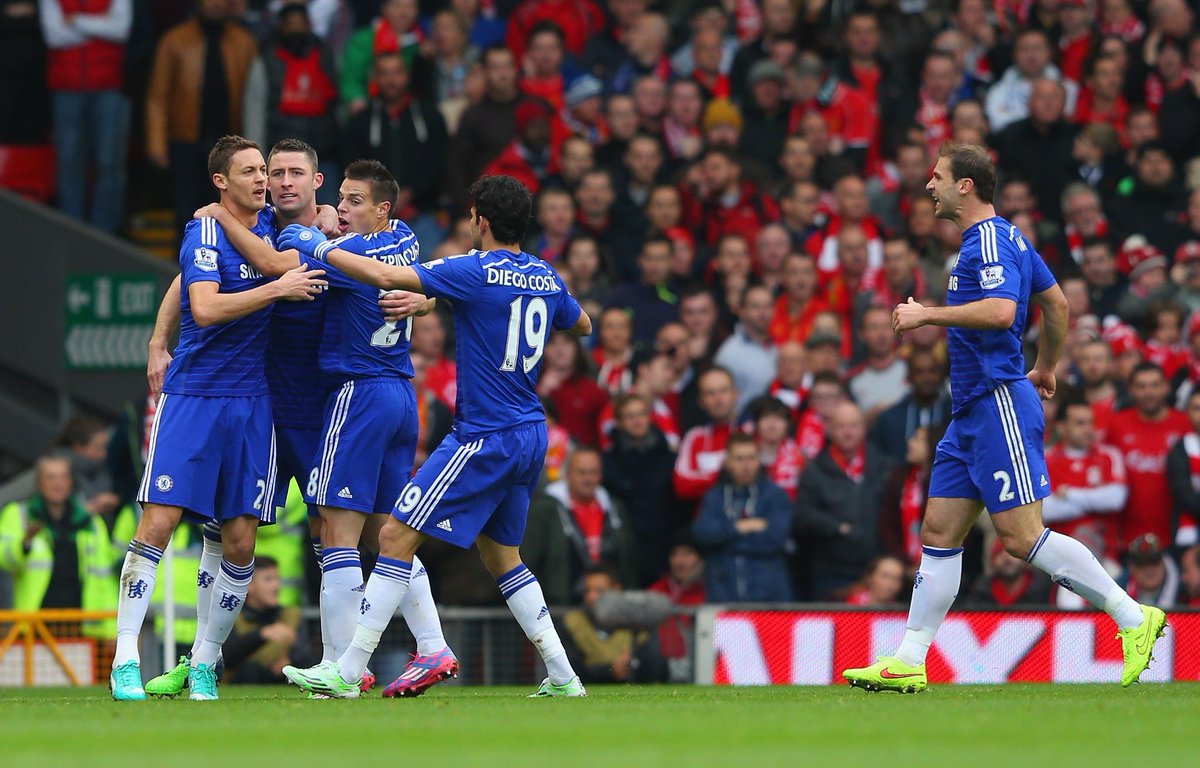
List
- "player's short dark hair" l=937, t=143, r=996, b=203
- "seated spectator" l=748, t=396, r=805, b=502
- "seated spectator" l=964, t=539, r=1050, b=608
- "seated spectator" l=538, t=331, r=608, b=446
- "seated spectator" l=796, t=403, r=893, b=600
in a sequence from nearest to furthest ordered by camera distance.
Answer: "player's short dark hair" l=937, t=143, r=996, b=203 → "seated spectator" l=964, t=539, r=1050, b=608 → "seated spectator" l=796, t=403, r=893, b=600 → "seated spectator" l=748, t=396, r=805, b=502 → "seated spectator" l=538, t=331, r=608, b=446

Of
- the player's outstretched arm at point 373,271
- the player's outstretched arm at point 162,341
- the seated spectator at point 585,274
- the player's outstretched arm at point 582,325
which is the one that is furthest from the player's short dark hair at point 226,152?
the seated spectator at point 585,274

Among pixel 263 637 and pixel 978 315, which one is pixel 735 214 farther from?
pixel 978 315

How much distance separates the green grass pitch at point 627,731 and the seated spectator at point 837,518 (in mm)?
4329

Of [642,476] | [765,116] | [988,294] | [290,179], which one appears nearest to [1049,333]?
[988,294]

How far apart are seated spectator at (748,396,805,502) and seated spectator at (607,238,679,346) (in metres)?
1.80

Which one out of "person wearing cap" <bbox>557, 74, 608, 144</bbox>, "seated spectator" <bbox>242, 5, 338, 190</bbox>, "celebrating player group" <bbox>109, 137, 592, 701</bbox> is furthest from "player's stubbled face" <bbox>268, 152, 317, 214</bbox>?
"person wearing cap" <bbox>557, 74, 608, 144</bbox>

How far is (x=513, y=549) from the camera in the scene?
10.5 meters

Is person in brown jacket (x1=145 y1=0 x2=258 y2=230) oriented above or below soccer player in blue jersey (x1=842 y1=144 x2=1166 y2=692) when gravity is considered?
above

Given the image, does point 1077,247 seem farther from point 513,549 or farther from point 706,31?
point 513,549

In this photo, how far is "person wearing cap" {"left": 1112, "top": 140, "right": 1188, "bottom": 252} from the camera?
18.2 metres

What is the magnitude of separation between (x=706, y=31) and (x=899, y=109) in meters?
1.93

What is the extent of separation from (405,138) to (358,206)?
25.9 feet

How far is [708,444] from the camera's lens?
1588 cm

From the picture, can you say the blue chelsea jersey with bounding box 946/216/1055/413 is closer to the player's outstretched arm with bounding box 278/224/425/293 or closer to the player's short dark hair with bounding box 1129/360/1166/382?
the player's outstretched arm with bounding box 278/224/425/293
